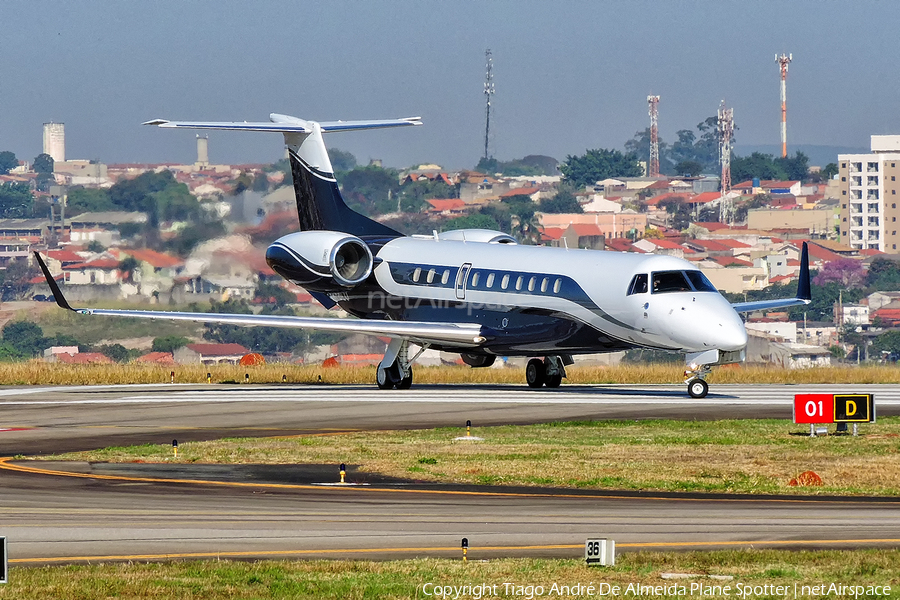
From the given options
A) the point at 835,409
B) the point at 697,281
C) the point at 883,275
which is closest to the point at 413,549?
the point at 835,409

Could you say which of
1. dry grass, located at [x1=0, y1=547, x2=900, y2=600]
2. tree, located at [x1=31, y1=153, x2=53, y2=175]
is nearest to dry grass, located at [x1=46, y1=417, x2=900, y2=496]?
dry grass, located at [x1=0, y1=547, x2=900, y2=600]

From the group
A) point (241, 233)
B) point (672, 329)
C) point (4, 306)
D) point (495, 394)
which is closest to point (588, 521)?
point (672, 329)

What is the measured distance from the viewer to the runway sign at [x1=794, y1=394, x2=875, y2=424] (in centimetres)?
2766

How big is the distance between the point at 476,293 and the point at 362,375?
10.1m

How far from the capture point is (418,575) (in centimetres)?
1444

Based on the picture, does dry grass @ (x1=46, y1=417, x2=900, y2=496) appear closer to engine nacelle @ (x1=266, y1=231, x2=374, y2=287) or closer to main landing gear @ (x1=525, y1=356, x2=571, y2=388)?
main landing gear @ (x1=525, y1=356, x2=571, y2=388)

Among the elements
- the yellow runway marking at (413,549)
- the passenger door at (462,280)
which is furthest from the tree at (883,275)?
the yellow runway marking at (413,549)

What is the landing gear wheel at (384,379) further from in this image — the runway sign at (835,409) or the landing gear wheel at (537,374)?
the runway sign at (835,409)

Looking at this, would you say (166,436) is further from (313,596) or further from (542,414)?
(313,596)

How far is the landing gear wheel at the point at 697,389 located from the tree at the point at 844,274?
13204cm

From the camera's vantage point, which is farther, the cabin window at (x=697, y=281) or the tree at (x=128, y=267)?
the tree at (x=128, y=267)

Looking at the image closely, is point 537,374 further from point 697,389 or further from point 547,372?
point 697,389

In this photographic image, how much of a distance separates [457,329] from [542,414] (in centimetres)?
746

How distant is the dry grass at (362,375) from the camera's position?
47.5 m
